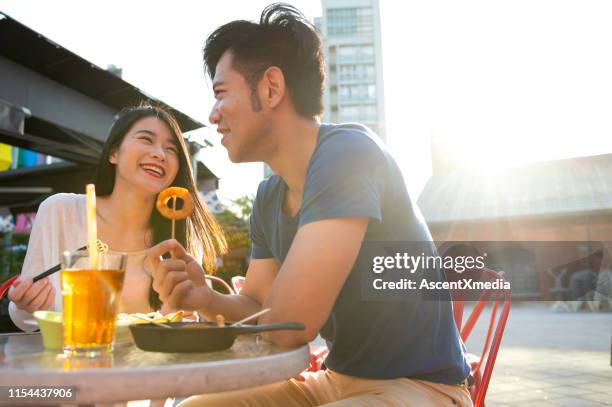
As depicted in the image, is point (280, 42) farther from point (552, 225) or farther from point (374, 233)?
point (552, 225)

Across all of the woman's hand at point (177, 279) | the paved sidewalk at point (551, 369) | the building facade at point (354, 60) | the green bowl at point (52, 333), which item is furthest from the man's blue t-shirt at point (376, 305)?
the building facade at point (354, 60)

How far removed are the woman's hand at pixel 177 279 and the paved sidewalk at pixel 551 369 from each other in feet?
10.9

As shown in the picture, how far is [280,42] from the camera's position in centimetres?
167

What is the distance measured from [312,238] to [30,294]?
937 mm

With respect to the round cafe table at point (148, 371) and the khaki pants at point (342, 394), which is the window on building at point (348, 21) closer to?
the khaki pants at point (342, 394)

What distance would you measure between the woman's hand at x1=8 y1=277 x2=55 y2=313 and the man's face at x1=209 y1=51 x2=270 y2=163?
2.24 feet

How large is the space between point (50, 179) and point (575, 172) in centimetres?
3164

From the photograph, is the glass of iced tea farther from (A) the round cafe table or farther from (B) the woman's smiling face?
(B) the woman's smiling face

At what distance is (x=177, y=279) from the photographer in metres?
1.29

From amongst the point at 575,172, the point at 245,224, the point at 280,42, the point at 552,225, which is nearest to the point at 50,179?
the point at 280,42

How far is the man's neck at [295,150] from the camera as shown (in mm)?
1571

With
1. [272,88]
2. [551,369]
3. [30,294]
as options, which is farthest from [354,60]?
[30,294]

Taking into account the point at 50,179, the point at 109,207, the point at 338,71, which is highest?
the point at 338,71

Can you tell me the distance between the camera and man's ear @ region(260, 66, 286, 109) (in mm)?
1562
